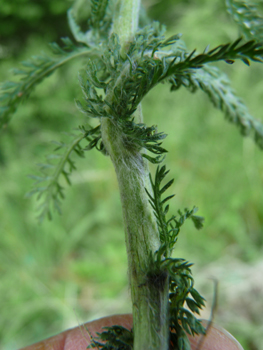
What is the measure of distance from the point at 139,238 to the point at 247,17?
0.84 m

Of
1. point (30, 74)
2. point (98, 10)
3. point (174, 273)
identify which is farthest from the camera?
point (30, 74)

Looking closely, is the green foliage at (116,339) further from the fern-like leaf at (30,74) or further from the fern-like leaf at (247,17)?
the fern-like leaf at (247,17)

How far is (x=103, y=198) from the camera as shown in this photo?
11.3 feet

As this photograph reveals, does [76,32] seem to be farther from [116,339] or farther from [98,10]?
[116,339]

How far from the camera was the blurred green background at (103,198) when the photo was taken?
271 centimetres

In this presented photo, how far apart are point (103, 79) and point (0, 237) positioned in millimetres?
2752

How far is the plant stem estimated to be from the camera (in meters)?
0.77

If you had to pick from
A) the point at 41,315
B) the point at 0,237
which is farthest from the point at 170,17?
the point at 41,315

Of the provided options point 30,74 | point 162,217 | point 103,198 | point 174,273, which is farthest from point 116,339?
point 103,198

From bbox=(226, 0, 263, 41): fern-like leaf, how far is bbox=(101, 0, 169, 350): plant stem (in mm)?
603

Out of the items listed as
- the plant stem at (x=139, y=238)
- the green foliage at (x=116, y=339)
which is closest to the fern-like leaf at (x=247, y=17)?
the plant stem at (x=139, y=238)

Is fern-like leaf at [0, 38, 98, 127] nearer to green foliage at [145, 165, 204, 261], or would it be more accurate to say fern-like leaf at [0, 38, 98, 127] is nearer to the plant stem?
the plant stem

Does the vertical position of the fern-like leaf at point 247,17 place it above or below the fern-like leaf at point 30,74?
below

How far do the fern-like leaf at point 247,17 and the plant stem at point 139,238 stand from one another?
60 centimetres
